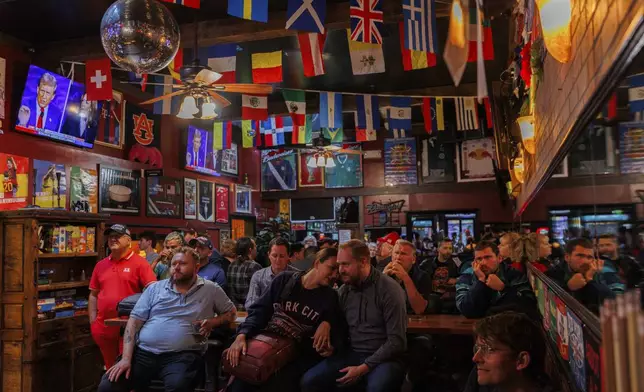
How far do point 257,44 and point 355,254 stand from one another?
5848mm

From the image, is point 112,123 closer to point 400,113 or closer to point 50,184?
point 50,184

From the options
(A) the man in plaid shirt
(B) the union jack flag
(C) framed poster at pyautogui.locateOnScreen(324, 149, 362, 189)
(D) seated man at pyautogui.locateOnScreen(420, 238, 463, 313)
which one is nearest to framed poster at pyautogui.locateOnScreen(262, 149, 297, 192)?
(C) framed poster at pyautogui.locateOnScreen(324, 149, 362, 189)

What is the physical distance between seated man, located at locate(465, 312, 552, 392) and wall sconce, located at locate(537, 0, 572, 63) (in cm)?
154

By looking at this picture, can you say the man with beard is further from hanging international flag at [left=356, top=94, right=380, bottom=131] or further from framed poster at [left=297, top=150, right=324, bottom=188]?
framed poster at [left=297, top=150, right=324, bottom=188]

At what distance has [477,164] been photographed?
14508mm

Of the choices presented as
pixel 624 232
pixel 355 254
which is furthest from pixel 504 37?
pixel 624 232

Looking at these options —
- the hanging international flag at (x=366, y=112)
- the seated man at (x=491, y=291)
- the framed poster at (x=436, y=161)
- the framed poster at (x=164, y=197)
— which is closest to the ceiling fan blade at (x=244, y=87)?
the hanging international flag at (x=366, y=112)

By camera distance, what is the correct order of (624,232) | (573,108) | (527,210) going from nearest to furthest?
(624,232) → (573,108) → (527,210)

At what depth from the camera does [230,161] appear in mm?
14352

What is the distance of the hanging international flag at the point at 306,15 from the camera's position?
17.5 ft

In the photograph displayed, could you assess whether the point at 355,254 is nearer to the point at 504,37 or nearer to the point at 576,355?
the point at 576,355

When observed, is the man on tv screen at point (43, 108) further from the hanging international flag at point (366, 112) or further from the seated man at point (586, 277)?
the seated man at point (586, 277)

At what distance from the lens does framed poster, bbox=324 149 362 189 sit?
15.6 meters

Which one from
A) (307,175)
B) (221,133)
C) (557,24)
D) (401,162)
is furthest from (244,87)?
(307,175)
